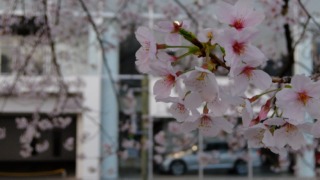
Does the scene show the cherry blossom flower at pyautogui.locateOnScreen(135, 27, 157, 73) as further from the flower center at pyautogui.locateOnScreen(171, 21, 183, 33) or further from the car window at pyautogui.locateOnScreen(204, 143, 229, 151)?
the car window at pyautogui.locateOnScreen(204, 143, 229, 151)

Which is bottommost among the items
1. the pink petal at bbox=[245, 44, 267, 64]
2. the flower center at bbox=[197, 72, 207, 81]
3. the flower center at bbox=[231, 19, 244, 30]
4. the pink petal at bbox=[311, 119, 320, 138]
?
the pink petal at bbox=[311, 119, 320, 138]

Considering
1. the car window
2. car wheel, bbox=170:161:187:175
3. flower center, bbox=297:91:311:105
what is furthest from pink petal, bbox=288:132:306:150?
car wheel, bbox=170:161:187:175

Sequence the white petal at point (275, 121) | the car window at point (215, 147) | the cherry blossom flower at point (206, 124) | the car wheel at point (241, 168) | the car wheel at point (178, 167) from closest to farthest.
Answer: the white petal at point (275, 121)
the cherry blossom flower at point (206, 124)
the car window at point (215, 147)
the car wheel at point (241, 168)
the car wheel at point (178, 167)

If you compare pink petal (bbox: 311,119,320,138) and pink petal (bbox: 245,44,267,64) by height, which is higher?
pink petal (bbox: 245,44,267,64)

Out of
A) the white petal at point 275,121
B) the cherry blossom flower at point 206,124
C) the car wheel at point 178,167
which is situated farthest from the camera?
the car wheel at point 178,167

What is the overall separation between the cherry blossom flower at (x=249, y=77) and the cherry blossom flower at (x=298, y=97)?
5 cm

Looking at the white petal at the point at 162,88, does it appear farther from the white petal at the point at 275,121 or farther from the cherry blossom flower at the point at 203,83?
the white petal at the point at 275,121

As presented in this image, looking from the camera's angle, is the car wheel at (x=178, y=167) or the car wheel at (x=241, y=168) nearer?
the car wheel at (x=241, y=168)

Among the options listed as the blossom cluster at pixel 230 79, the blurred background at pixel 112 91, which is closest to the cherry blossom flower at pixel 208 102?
the blossom cluster at pixel 230 79

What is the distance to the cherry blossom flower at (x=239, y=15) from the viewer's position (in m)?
1.05

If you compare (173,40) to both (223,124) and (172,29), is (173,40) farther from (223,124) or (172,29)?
(223,124)

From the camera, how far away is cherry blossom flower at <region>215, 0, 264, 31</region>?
105 cm

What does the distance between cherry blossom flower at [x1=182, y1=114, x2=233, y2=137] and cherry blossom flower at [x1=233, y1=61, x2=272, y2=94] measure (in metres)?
0.14

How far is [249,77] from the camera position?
1096mm
